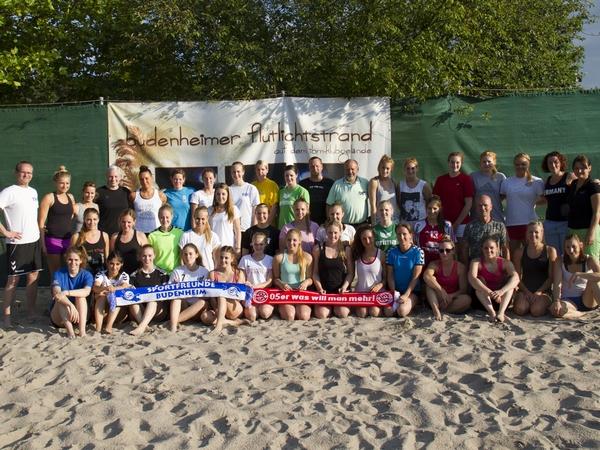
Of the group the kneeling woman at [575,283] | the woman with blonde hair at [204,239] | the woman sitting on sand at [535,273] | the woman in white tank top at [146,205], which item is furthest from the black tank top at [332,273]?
the kneeling woman at [575,283]

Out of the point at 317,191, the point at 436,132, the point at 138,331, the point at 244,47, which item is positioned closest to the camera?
the point at 138,331

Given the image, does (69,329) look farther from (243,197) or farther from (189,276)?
(243,197)

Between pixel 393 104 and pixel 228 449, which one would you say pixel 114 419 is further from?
pixel 393 104

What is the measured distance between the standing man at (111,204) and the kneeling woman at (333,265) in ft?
6.68

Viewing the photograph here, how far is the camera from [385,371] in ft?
16.3

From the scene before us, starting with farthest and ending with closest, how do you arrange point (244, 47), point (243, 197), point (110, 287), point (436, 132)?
point (244, 47)
point (436, 132)
point (243, 197)
point (110, 287)

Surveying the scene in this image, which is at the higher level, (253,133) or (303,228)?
(253,133)

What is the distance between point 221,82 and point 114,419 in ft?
18.5

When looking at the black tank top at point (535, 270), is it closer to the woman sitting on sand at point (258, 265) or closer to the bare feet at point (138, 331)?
the woman sitting on sand at point (258, 265)

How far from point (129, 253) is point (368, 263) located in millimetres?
2349

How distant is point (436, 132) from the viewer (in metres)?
8.31

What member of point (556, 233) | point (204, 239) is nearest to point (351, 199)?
point (204, 239)

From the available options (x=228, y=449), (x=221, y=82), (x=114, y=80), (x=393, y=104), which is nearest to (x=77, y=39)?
(x=114, y=80)

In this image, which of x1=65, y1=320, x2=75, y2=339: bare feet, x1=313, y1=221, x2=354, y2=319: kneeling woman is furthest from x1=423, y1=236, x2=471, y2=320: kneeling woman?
x1=65, y1=320, x2=75, y2=339: bare feet
